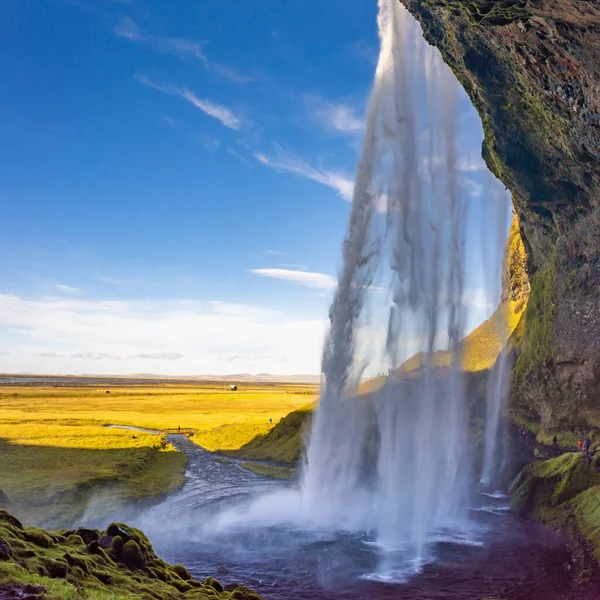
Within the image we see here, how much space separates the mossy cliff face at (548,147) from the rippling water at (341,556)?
17110 mm

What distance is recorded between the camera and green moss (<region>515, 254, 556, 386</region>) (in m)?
49.5

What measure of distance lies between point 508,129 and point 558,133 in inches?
306

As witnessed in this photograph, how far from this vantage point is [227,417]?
10300 cm

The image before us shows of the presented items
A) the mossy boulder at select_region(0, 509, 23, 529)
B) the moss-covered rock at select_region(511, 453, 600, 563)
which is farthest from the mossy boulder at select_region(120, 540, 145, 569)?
the moss-covered rock at select_region(511, 453, 600, 563)

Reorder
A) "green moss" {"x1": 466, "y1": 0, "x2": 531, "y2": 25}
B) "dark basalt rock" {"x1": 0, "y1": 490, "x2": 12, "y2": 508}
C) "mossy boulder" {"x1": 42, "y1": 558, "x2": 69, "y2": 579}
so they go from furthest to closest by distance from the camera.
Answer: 1. "dark basalt rock" {"x1": 0, "y1": 490, "x2": 12, "y2": 508}
2. "green moss" {"x1": 466, "y1": 0, "x2": 531, "y2": 25}
3. "mossy boulder" {"x1": 42, "y1": 558, "x2": 69, "y2": 579}

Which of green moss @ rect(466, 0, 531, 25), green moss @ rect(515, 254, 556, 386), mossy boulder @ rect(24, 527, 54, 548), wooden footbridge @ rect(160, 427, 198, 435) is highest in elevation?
green moss @ rect(466, 0, 531, 25)

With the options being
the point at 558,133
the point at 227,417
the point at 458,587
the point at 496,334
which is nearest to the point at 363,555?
the point at 458,587

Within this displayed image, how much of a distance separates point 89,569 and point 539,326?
169 ft

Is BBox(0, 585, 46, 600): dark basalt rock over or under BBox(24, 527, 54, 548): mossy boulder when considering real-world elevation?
over

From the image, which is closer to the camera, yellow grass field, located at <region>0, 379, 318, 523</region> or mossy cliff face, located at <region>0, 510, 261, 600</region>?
mossy cliff face, located at <region>0, 510, 261, 600</region>

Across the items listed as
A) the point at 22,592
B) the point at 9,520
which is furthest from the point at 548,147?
the point at 22,592

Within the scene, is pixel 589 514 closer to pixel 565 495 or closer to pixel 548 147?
pixel 565 495

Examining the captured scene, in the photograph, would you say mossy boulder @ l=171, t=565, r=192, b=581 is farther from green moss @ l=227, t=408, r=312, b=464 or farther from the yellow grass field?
green moss @ l=227, t=408, r=312, b=464

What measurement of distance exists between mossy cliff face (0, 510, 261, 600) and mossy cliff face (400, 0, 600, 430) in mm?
27014
